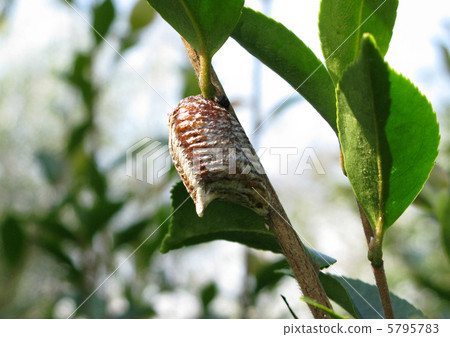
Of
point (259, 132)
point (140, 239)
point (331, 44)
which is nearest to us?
point (331, 44)

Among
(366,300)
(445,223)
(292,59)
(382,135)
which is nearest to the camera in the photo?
(382,135)

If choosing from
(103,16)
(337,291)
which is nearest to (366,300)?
(337,291)

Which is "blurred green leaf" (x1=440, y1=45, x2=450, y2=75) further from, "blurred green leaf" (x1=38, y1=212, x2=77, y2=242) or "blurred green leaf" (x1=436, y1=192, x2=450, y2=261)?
"blurred green leaf" (x1=38, y1=212, x2=77, y2=242)

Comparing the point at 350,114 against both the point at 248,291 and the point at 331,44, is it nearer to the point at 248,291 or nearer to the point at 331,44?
the point at 331,44

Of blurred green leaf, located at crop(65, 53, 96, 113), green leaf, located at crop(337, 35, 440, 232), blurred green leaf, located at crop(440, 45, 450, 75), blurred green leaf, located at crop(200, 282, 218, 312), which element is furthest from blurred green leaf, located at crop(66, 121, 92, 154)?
green leaf, located at crop(337, 35, 440, 232)

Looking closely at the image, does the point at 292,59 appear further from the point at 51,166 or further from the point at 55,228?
the point at 51,166

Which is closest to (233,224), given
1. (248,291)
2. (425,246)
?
(248,291)

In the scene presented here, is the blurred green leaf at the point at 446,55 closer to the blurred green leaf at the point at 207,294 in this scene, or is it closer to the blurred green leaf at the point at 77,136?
the blurred green leaf at the point at 207,294
